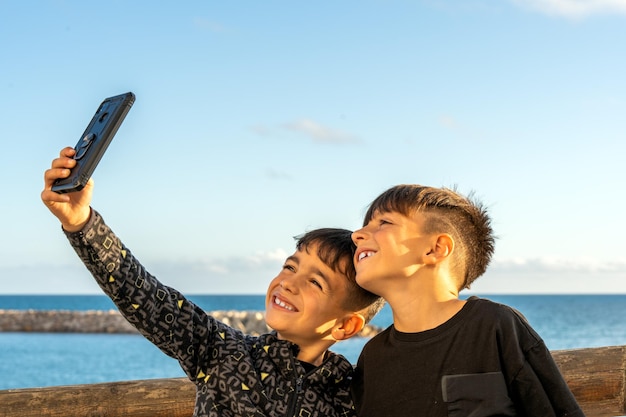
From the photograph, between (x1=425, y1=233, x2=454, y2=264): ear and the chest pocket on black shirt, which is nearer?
the chest pocket on black shirt

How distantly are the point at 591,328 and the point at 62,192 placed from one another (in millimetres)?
47244

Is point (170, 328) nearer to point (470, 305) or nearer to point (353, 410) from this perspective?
point (353, 410)

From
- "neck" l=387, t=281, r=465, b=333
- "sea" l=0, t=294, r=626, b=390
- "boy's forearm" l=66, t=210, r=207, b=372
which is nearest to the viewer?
"boy's forearm" l=66, t=210, r=207, b=372

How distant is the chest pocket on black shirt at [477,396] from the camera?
240 cm

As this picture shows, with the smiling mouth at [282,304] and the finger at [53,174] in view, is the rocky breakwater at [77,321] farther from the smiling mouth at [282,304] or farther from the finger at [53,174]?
the finger at [53,174]

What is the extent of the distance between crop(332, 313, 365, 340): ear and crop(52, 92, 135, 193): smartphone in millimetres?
1125

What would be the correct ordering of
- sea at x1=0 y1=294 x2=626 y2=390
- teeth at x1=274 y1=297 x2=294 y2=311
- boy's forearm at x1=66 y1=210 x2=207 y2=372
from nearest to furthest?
boy's forearm at x1=66 y1=210 x2=207 y2=372, teeth at x1=274 y1=297 x2=294 y2=311, sea at x1=0 y1=294 x2=626 y2=390

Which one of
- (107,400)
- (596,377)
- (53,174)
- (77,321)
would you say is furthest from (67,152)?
(77,321)

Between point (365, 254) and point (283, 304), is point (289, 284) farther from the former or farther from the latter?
point (365, 254)

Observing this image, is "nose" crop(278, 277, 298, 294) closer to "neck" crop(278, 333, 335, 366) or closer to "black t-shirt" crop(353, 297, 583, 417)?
"neck" crop(278, 333, 335, 366)

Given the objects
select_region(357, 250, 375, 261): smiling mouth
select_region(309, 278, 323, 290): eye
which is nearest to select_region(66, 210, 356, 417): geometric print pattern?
select_region(309, 278, 323, 290): eye

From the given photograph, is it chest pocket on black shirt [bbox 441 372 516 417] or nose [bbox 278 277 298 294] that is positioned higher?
nose [bbox 278 277 298 294]

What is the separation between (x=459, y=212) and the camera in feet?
9.02

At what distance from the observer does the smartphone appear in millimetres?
2074
